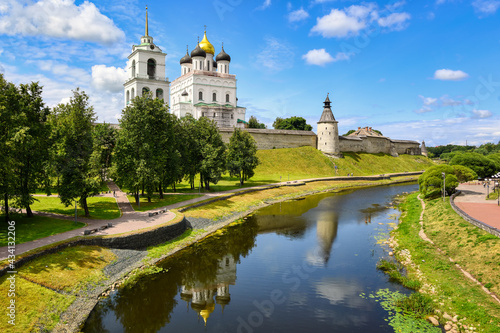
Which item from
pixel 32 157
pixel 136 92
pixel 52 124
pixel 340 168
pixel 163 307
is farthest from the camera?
pixel 340 168

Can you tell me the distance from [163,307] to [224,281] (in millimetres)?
3539

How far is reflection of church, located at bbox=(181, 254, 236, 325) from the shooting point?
45.3 ft

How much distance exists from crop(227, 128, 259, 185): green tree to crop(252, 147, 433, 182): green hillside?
24.4 ft

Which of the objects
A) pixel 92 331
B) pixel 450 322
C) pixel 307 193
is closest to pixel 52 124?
pixel 92 331

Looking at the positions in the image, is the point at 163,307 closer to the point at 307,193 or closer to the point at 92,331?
the point at 92,331

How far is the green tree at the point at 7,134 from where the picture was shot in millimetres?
16905

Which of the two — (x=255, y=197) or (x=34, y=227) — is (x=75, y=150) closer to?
(x=34, y=227)

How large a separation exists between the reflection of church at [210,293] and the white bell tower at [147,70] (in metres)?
44.8

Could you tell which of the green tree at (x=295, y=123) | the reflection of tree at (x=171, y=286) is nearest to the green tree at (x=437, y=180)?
the reflection of tree at (x=171, y=286)

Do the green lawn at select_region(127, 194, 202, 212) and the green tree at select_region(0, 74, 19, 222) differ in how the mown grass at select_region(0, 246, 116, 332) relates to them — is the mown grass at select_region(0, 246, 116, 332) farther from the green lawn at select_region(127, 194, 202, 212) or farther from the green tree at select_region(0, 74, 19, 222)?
the green lawn at select_region(127, 194, 202, 212)

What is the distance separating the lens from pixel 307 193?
1802 inches

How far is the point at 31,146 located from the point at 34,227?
4.94 metres

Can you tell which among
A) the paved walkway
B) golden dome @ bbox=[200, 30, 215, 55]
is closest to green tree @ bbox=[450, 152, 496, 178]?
the paved walkway

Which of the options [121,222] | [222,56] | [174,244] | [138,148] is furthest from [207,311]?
[222,56]
